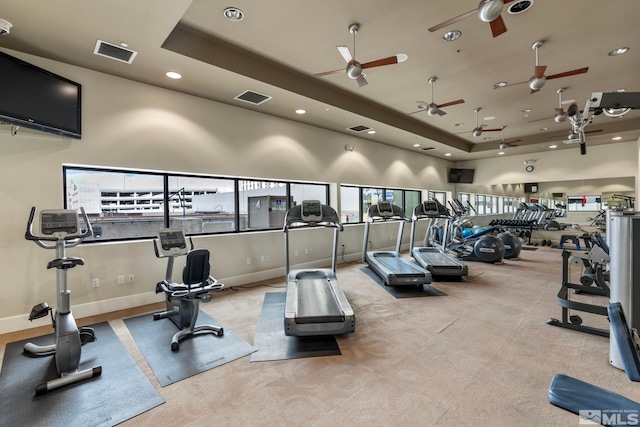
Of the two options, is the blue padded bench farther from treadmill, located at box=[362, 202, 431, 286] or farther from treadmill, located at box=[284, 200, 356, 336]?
treadmill, located at box=[362, 202, 431, 286]

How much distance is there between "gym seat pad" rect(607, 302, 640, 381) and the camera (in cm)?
142

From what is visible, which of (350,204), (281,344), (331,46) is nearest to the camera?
(281,344)

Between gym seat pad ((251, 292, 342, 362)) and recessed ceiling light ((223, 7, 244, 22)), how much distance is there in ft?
12.4

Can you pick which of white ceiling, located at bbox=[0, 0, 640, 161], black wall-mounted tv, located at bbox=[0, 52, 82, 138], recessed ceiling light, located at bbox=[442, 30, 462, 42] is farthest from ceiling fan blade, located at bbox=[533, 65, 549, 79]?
black wall-mounted tv, located at bbox=[0, 52, 82, 138]

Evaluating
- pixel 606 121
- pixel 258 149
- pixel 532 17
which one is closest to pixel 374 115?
pixel 258 149

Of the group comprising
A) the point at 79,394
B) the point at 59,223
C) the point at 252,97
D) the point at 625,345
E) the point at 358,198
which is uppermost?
the point at 252,97

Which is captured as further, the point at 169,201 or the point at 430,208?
the point at 430,208

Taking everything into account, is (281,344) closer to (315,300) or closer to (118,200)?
(315,300)

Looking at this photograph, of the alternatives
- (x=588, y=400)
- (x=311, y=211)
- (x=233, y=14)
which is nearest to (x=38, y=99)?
(x=233, y=14)

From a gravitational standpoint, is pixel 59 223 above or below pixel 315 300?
above

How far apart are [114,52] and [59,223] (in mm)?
2252

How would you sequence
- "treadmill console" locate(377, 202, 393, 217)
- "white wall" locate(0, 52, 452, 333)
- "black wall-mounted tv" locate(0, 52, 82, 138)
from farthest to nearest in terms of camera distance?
"treadmill console" locate(377, 202, 393, 217) < "white wall" locate(0, 52, 452, 333) < "black wall-mounted tv" locate(0, 52, 82, 138)

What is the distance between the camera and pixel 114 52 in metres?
3.66

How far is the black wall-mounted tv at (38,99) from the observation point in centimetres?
317
